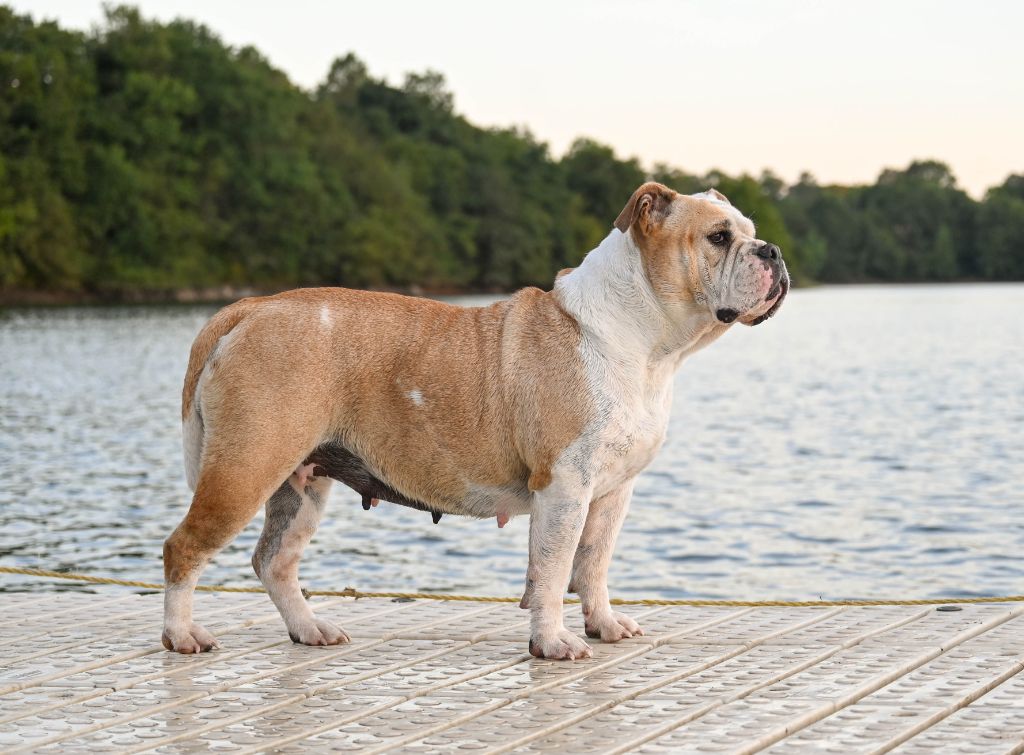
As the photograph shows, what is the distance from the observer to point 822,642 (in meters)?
6.24

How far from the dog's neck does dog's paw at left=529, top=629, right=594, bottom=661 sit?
3.99 feet

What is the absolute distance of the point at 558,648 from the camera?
5.99 metres

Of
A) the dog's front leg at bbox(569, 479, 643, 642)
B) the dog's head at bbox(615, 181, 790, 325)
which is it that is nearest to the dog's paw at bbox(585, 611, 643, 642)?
the dog's front leg at bbox(569, 479, 643, 642)

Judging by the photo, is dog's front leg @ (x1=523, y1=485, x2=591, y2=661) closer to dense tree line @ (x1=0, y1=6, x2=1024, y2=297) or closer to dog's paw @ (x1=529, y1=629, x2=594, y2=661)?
dog's paw @ (x1=529, y1=629, x2=594, y2=661)

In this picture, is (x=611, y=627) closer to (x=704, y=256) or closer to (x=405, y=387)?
(x=405, y=387)

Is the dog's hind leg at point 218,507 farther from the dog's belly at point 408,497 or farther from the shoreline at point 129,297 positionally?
the shoreline at point 129,297

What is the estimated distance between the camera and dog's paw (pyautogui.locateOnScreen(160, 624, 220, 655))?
6082 mm

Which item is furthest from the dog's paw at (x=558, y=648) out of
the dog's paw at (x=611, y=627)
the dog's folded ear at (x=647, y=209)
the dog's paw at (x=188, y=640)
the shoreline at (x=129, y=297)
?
the shoreline at (x=129, y=297)

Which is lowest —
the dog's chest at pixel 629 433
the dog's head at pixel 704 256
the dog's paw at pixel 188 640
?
the dog's paw at pixel 188 640

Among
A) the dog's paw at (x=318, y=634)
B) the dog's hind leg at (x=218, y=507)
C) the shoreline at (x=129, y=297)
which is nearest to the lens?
the dog's hind leg at (x=218, y=507)

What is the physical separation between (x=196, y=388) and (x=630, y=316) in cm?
192

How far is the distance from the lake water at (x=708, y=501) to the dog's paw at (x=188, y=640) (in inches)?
201

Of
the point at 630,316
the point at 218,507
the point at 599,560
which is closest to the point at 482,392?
the point at 630,316

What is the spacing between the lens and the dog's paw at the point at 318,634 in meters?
6.29
